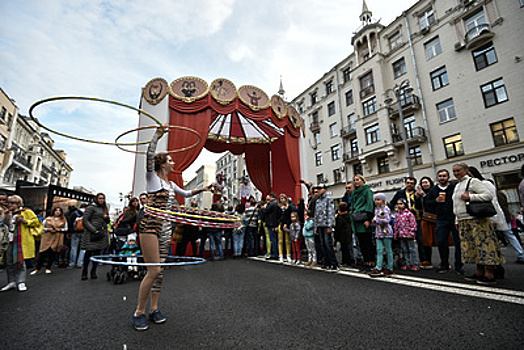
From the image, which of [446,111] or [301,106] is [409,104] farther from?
[301,106]

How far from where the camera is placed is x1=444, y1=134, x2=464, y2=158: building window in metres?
16.9

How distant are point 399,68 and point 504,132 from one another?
31.6 feet

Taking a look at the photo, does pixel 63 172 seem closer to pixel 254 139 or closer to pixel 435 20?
pixel 254 139

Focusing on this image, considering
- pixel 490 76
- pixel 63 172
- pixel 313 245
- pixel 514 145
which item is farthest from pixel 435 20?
pixel 63 172

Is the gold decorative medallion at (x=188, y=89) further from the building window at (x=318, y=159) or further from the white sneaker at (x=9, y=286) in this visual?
the building window at (x=318, y=159)

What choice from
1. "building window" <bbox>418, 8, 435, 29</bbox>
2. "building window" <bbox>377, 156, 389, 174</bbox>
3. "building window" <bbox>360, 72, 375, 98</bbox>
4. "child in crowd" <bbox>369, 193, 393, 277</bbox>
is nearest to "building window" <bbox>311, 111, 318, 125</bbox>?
"building window" <bbox>360, 72, 375, 98</bbox>

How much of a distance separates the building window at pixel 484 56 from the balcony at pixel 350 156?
10.4 m

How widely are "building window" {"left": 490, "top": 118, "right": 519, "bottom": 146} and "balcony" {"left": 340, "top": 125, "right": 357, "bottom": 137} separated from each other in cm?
1012

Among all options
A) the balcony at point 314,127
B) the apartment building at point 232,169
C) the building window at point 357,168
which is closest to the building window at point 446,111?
the building window at point 357,168

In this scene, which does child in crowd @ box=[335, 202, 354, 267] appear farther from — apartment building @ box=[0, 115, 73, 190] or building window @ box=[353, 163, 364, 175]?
apartment building @ box=[0, 115, 73, 190]

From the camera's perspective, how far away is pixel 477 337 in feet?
6.48

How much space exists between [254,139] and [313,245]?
11.1m

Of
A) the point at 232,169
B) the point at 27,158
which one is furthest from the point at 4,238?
the point at 232,169

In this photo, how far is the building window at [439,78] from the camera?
60.2 feet
